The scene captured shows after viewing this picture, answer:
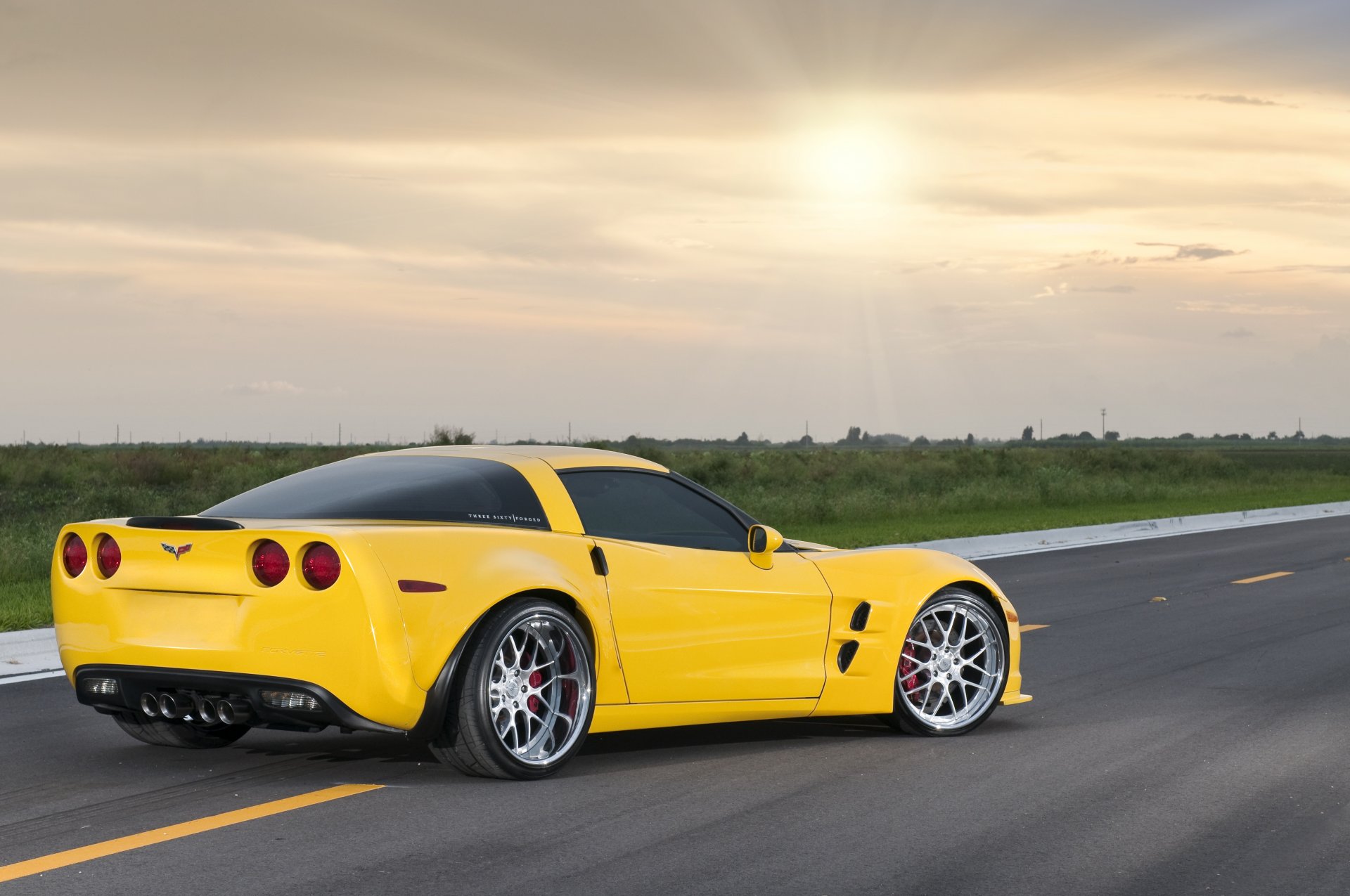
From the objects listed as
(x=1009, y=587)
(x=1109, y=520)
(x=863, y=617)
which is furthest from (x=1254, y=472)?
(x=863, y=617)

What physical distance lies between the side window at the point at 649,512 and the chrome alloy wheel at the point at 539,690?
630 millimetres

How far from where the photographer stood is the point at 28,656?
36.3 ft

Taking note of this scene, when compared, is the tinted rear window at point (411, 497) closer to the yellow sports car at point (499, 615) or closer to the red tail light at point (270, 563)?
the yellow sports car at point (499, 615)

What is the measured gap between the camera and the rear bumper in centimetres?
624

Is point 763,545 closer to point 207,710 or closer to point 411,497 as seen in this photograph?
point 411,497

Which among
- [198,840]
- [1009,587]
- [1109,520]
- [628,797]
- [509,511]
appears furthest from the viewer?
[1109,520]

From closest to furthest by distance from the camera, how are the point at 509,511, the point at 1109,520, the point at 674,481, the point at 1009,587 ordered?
the point at 509,511
the point at 674,481
the point at 1009,587
the point at 1109,520

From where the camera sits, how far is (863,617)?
26.0 feet

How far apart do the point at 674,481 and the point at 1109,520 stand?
901 inches

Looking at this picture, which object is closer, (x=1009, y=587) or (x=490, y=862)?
(x=490, y=862)

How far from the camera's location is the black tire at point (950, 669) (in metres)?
8.11

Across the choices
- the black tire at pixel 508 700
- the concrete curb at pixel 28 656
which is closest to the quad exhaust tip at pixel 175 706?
the black tire at pixel 508 700

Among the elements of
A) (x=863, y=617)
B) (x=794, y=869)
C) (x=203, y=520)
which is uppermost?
(x=203, y=520)

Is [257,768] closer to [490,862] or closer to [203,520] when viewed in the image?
[203,520]
